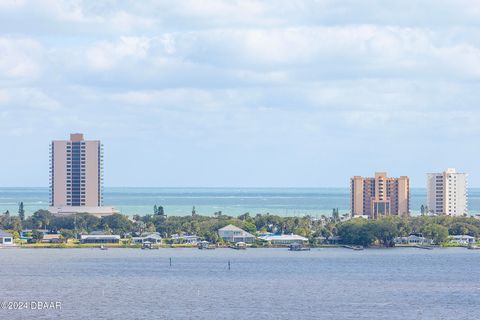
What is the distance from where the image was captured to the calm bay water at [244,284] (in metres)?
79.6

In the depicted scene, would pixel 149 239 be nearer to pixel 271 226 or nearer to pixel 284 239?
pixel 284 239

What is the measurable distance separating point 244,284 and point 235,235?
56260mm

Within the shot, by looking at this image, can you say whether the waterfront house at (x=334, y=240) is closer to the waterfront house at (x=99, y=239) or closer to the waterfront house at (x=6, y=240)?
the waterfront house at (x=99, y=239)

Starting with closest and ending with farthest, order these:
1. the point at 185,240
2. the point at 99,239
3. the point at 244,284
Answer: the point at 244,284 → the point at 99,239 → the point at 185,240

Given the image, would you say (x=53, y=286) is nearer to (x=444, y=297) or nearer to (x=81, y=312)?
(x=81, y=312)

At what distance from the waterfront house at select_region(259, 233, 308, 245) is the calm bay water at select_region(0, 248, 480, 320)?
416 inches

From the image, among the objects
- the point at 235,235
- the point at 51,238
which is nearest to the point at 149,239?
the point at 235,235

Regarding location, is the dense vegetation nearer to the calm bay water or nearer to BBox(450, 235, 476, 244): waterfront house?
BBox(450, 235, 476, 244): waterfront house

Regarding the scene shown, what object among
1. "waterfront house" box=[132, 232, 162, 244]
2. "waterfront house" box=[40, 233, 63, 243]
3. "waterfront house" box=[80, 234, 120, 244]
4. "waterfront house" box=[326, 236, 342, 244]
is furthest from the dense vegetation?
"waterfront house" box=[132, 232, 162, 244]

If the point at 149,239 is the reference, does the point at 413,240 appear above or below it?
below

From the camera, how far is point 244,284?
98.6 metres

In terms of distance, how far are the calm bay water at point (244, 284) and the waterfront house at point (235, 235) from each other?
12109 mm

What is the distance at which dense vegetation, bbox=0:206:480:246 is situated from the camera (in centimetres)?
15162

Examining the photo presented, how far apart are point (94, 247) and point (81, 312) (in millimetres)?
71425
